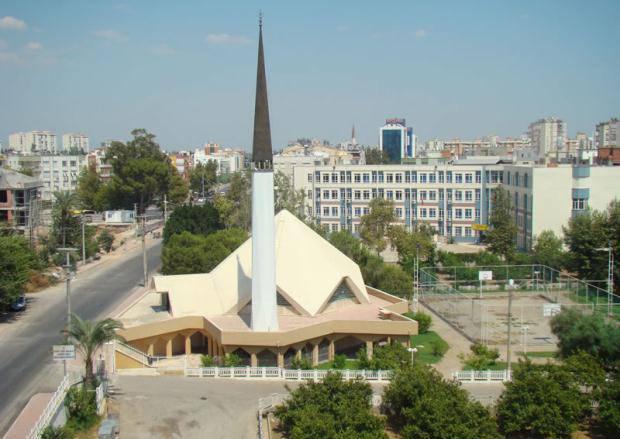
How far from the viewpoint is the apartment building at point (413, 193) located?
6625 centimetres

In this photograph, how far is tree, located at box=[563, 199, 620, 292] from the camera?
44.5 meters

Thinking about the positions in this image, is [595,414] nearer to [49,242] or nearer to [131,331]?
[131,331]

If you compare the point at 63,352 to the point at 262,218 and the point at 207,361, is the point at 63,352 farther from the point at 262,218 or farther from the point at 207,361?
the point at 262,218

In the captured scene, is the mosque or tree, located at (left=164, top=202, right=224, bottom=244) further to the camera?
tree, located at (left=164, top=202, right=224, bottom=244)

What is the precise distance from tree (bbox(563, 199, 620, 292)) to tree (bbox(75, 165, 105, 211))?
55766 millimetres

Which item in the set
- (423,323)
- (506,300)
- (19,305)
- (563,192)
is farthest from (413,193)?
(19,305)

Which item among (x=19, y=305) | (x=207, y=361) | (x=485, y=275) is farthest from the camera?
(x=485, y=275)

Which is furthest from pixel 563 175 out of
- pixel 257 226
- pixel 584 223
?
pixel 257 226

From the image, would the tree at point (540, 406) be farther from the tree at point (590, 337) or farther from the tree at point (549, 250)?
the tree at point (549, 250)

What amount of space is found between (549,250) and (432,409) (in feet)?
102

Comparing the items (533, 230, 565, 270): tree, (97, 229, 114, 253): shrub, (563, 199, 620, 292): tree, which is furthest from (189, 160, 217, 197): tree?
(563, 199, 620, 292): tree

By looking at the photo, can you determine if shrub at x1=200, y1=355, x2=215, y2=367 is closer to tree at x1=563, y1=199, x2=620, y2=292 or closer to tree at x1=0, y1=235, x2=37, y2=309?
tree at x1=0, y1=235, x2=37, y2=309

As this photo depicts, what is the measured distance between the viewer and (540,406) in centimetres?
2267

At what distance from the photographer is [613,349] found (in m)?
26.4
